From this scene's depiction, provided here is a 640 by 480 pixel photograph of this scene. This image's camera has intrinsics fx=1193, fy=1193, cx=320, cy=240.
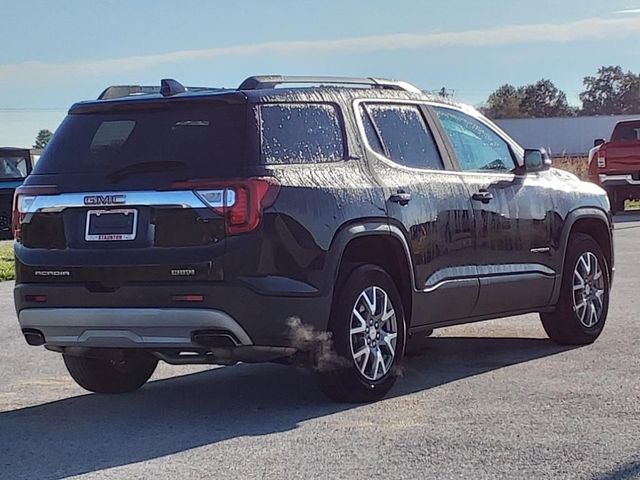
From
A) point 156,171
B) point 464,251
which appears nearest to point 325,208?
point 156,171

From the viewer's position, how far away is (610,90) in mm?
123188

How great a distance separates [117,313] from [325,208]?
131cm

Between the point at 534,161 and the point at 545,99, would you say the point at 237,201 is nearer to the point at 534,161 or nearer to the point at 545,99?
the point at 534,161

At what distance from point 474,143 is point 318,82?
1548mm

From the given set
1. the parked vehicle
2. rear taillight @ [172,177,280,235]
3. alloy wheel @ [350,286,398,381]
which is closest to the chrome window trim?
alloy wheel @ [350,286,398,381]

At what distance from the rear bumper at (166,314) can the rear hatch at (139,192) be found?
93mm

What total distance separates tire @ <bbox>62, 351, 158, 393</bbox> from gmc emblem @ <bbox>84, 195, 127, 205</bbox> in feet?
3.97

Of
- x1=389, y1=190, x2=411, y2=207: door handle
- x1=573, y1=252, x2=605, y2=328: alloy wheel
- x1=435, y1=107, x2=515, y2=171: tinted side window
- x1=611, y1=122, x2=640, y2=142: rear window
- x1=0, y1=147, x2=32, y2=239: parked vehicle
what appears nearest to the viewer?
x1=389, y1=190, x2=411, y2=207: door handle

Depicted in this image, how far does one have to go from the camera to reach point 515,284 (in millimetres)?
8398

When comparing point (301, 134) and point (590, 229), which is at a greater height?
point (301, 134)

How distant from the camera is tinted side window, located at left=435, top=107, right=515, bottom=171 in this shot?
829cm

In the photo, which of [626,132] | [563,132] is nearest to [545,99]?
[563,132]

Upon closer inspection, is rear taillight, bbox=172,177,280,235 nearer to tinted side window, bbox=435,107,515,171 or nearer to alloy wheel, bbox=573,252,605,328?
tinted side window, bbox=435,107,515,171

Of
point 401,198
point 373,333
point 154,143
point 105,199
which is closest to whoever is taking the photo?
point 105,199
